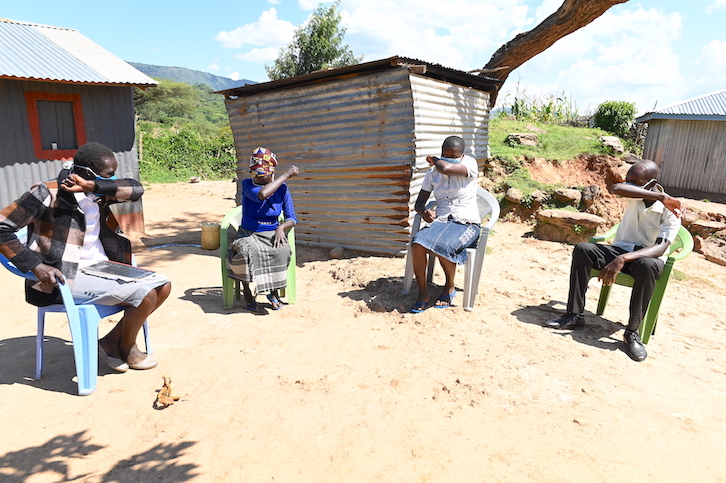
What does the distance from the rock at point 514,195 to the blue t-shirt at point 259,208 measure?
17.0 feet

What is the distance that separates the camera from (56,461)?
7.77 ft

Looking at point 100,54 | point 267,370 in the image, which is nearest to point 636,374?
point 267,370

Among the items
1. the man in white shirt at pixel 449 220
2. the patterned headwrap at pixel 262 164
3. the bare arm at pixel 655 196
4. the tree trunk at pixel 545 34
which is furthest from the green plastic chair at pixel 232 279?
the tree trunk at pixel 545 34

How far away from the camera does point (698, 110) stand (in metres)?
12.9

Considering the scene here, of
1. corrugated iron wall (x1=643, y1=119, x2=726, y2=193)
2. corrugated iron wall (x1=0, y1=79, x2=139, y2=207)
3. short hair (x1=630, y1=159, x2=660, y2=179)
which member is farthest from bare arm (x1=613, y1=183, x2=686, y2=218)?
corrugated iron wall (x1=643, y1=119, x2=726, y2=193)

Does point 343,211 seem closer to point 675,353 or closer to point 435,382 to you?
point 435,382

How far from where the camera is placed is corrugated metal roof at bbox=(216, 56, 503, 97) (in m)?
5.74

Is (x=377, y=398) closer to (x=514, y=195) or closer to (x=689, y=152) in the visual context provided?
(x=514, y=195)

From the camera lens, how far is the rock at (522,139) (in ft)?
36.6

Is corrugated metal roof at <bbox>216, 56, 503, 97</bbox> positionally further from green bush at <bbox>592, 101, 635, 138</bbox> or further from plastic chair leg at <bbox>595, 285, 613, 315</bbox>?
green bush at <bbox>592, 101, 635, 138</bbox>

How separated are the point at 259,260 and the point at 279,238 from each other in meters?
0.29

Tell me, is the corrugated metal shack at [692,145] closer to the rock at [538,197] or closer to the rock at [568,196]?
the rock at [568,196]

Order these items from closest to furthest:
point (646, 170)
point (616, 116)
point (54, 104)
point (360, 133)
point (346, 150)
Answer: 1. point (646, 170)
2. point (360, 133)
3. point (346, 150)
4. point (54, 104)
5. point (616, 116)

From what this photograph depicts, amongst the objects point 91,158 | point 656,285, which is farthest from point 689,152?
point 91,158
